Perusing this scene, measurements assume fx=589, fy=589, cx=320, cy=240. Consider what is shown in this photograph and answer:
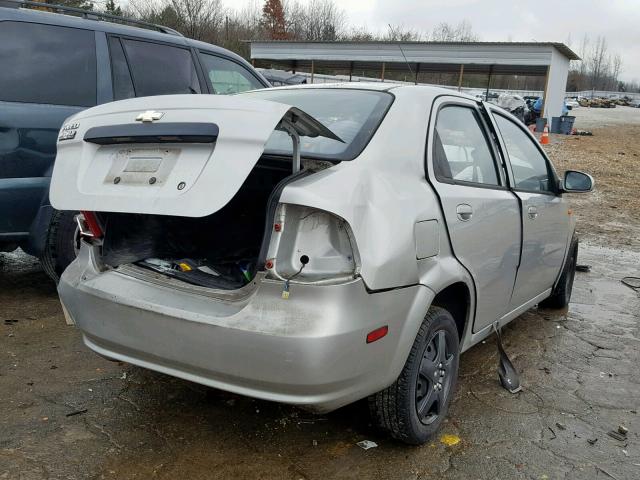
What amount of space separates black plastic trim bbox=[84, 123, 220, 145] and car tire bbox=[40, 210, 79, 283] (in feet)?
6.40

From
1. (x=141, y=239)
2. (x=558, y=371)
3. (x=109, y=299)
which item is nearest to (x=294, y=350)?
(x=109, y=299)

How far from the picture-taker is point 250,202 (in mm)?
3006

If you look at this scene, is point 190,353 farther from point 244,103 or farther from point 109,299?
point 244,103

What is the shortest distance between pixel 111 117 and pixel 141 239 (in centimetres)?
65

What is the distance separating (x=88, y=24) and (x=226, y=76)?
155cm

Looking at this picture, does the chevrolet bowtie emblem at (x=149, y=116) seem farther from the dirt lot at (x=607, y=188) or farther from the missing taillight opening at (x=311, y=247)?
the dirt lot at (x=607, y=188)

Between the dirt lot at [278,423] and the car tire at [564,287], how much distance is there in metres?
0.63

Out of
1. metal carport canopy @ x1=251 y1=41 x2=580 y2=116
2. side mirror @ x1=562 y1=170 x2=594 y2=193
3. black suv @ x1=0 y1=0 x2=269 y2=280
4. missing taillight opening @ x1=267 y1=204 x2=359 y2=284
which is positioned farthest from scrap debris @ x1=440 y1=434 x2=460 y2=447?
metal carport canopy @ x1=251 y1=41 x2=580 y2=116

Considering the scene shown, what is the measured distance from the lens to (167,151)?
234cm

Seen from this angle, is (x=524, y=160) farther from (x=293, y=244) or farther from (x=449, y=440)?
(x=293, y=244)

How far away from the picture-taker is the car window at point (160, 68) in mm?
4906

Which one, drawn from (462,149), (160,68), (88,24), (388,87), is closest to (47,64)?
(88,24)

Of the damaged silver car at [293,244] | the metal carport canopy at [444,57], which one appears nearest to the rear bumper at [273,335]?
the damaged silver car at [293,244]

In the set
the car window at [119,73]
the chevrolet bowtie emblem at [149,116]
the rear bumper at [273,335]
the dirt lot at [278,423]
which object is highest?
the car window at [119,73]
